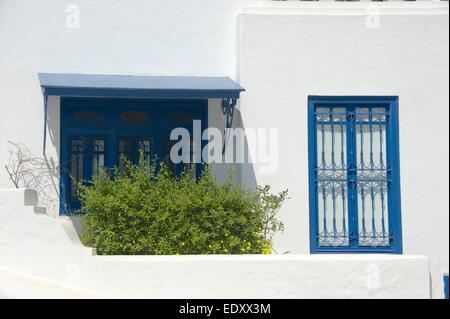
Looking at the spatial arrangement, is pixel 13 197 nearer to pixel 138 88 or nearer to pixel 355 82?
pixel 138 88

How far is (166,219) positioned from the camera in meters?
10.3

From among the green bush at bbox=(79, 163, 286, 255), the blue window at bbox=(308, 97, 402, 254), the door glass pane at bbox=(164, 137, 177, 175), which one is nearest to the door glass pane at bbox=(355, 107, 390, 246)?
the blue window at bbox=(308, 97, 402, 254)

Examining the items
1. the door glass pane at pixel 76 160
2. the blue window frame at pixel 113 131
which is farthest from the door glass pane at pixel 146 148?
the door glass pane at pixel 76 160

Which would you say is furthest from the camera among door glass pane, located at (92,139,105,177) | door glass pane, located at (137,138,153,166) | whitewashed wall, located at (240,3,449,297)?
door glass pane, located at (137,138,153,166)

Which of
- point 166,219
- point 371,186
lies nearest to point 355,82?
point 371,186

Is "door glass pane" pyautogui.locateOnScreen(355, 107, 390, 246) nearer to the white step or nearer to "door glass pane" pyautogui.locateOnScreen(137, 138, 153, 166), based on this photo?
"door glass pane" pyautogui.locateOnScreen(137, 138, 153, 166)

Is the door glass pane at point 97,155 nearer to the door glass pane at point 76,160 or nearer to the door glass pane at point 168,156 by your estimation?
the door glass pane at point 76,160

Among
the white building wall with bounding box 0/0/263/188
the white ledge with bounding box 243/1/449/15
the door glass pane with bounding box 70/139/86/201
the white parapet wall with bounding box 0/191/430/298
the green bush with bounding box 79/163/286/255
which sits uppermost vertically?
the white ledge with bounding box 243/1/449/15

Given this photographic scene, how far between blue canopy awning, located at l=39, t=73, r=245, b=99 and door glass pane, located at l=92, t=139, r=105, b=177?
3.34ft

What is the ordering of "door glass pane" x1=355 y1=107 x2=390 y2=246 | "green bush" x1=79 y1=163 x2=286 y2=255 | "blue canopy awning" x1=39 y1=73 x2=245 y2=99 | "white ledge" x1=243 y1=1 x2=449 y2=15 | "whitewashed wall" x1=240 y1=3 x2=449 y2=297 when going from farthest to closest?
"white ledge" x1=243 y1=1 x2=449 y2=15, "door glass pane" x1=355 y1=107 x2=390 y2=246, "whitewashed wall" x1=240 y1=3 x2=449 y2=297, "blue canopy awning" x1=39 y1=73 x2=245 y2=99, "green bush" x1=79 y1=163 x2=286 y2=255

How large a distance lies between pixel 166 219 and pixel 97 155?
7.30ft

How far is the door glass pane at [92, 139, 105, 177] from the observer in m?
11.9

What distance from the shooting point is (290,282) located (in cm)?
982

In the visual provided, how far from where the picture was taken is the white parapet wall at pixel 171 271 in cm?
966
